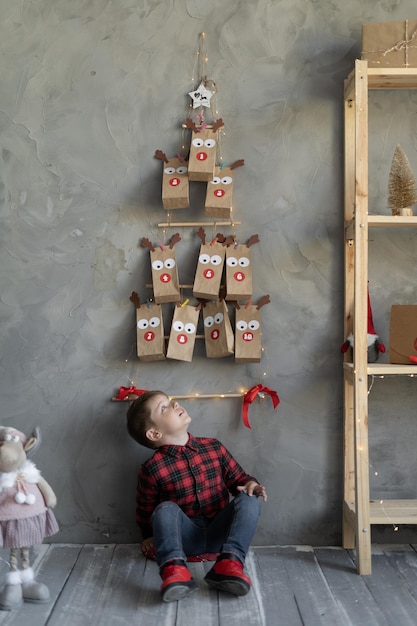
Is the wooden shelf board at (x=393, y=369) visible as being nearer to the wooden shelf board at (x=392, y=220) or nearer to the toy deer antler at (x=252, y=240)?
the wooden shelf board at (x=392, y=220)

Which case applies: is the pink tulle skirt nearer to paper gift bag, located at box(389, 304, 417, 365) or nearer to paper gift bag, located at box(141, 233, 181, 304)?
paper gift bag, located at box(141, 233, 181, 304)

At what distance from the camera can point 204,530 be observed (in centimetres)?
250

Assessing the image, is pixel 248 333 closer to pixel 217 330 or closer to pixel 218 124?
pixel 217 330

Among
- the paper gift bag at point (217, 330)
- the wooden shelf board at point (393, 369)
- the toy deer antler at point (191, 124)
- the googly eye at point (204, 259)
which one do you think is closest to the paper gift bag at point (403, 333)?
the wooden shelf board at point (393, 369)

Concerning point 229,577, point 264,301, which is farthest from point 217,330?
point 229,577

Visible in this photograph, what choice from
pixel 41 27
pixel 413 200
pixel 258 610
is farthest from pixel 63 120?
pixel 258 610

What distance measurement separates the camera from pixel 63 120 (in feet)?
8.73

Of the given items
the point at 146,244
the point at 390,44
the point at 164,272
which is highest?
the point at 390,44

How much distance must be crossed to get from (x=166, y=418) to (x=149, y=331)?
318 millimetres

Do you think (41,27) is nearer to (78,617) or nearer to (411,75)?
(411,75)

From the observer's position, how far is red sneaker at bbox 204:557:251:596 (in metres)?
2.16

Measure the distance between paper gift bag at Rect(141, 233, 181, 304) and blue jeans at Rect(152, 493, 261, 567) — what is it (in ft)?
2.29

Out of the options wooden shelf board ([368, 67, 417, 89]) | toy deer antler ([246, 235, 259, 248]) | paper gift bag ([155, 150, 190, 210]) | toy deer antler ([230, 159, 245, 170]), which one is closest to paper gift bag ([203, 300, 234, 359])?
toy deer antler ([246, 235, 259, 248])

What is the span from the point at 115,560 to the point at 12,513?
49cm
